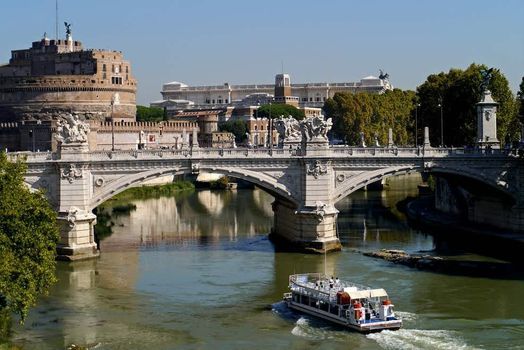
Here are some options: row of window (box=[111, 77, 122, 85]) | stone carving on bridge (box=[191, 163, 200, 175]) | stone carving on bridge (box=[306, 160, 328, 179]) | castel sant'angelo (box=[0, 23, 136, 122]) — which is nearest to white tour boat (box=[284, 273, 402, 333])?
stone carving on bridge (box=[306, 160, 328, 179])

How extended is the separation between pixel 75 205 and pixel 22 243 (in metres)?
13.6

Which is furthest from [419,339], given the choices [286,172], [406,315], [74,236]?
[74,236]

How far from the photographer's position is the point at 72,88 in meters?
101

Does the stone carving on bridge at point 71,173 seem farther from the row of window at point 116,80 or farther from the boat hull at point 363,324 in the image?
the row of window at point 116,80

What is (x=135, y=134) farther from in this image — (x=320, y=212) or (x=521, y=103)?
(x=320, y=212)

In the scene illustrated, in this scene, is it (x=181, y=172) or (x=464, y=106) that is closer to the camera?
(x=181, y=172)

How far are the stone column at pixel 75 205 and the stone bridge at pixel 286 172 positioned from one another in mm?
44

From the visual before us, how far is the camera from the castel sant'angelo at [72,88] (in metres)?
101

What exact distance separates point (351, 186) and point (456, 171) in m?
5.03

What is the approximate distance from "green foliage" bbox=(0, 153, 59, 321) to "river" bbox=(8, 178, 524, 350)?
189 cm

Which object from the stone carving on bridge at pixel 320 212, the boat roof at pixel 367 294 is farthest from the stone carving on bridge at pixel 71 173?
the boat roof at pixel 367 294

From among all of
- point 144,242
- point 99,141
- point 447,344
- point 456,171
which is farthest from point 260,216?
point 447,344

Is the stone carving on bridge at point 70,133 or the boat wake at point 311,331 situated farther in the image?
the stone carving on bridge at point 70,133

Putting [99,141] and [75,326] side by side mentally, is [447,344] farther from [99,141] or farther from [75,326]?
[99,141]
